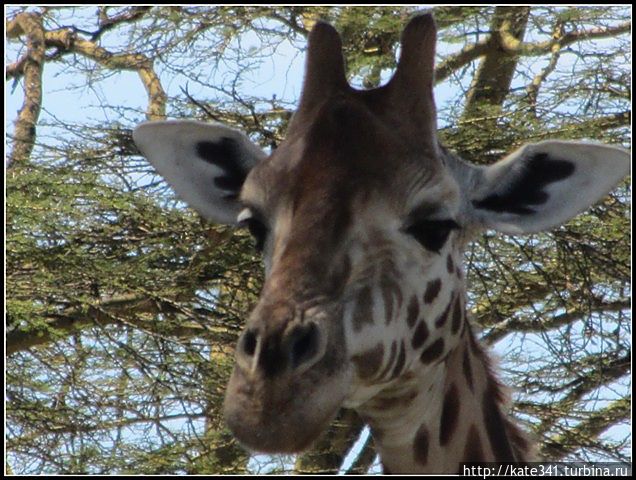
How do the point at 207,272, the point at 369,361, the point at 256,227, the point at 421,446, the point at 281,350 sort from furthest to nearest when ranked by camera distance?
the point at 207,272, the point at 421,446, the point at 256,227, the point at 369,361, the point at 281,350

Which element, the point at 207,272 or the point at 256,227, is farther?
the point at 207,272

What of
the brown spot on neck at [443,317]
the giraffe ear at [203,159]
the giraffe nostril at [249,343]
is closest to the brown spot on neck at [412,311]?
the brown spot on neck at [443,317]

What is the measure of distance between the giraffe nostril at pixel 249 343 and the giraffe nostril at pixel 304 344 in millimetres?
109

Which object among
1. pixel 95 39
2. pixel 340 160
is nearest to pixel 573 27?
pixel 95 39

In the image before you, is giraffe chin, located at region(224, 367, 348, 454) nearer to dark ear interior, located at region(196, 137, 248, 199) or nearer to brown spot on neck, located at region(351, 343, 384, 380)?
brown spot on neck, located at region(351, 343, 384, 380)

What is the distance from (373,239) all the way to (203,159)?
1062mm

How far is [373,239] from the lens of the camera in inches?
150

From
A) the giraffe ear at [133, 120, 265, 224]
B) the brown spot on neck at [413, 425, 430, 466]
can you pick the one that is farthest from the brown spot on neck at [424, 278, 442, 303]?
the giraffe ear at [133, 120, 265, 224]

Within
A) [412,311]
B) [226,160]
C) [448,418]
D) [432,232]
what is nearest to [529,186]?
[432,232]

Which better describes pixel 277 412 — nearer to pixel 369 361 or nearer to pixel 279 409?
pixel 279 409

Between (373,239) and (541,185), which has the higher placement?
(541,185)

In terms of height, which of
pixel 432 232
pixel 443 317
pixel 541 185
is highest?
pixel 541 185

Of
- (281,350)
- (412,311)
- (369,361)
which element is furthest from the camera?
(412,311)

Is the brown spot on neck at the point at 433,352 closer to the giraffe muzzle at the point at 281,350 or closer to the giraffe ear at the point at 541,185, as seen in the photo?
the giraffe ear at the point at 541,185
